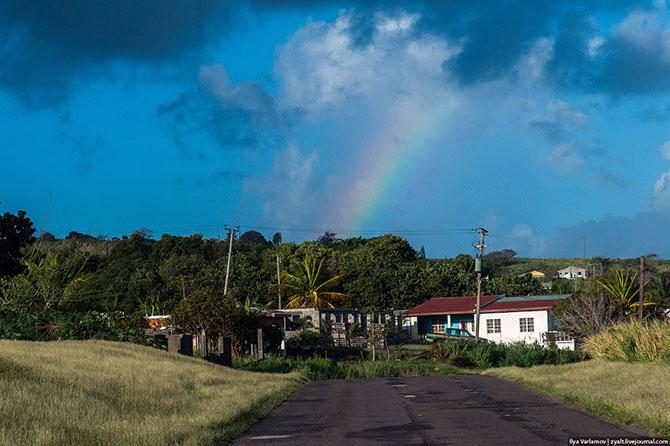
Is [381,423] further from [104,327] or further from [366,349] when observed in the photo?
[366,349]

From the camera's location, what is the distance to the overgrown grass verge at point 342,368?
1605 inches

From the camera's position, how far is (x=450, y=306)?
7369cm

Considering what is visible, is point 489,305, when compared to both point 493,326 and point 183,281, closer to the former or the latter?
point 493,326

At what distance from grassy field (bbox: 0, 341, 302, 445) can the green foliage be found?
1882 centimetres

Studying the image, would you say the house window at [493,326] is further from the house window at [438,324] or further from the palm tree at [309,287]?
the palm tree at [309,287]

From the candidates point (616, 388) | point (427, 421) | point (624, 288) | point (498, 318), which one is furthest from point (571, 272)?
point (427, 421)

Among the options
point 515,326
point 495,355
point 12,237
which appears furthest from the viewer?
point 515,326

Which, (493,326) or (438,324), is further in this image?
(438,324)

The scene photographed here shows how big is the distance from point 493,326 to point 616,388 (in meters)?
49.1

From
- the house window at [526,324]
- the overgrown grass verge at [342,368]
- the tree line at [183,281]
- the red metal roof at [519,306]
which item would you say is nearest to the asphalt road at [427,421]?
the overgrown grass verge at [342,368]

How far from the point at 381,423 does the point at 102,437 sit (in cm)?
508

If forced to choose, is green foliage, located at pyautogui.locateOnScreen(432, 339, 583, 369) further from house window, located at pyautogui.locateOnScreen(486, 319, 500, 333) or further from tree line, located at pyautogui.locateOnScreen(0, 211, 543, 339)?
house window, located at pyautogui.locateOnScreen(486, 319, 500, 333)

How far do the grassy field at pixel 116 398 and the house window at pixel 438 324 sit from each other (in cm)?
4742

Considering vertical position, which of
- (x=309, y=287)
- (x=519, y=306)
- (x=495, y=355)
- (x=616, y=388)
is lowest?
(x=616, y=388)
